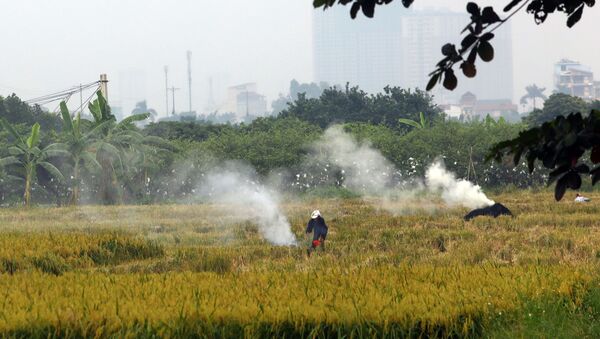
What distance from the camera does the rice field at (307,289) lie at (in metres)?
10.2

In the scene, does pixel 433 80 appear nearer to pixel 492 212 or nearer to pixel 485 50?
pixel 485 50

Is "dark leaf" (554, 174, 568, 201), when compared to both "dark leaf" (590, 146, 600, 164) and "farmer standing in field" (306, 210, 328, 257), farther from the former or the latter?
"farmer standing in field" (306, 210, 328, 257)

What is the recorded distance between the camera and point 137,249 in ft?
67.8

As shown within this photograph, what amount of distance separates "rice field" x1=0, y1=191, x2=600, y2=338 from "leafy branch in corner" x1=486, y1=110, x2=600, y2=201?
5335 mm

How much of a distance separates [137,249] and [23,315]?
34.9 feet

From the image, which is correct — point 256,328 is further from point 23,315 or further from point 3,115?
point 3,115

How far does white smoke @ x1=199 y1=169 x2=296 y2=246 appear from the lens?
25219 mm

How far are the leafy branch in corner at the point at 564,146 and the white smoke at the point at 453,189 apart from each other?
2782 cm

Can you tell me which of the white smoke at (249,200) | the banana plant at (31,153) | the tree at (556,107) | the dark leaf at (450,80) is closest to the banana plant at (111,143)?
the banana plant at (31,153)

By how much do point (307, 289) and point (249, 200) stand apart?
31007mm

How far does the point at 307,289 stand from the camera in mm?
12109

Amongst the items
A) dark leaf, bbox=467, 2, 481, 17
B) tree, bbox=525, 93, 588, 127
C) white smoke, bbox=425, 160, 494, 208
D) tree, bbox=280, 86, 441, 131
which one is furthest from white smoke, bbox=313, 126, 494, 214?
dark leaf, bbox=467, 2, 481, 17

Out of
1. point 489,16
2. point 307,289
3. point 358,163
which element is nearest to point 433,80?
point 489,16

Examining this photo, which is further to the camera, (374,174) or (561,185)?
(374,174)
